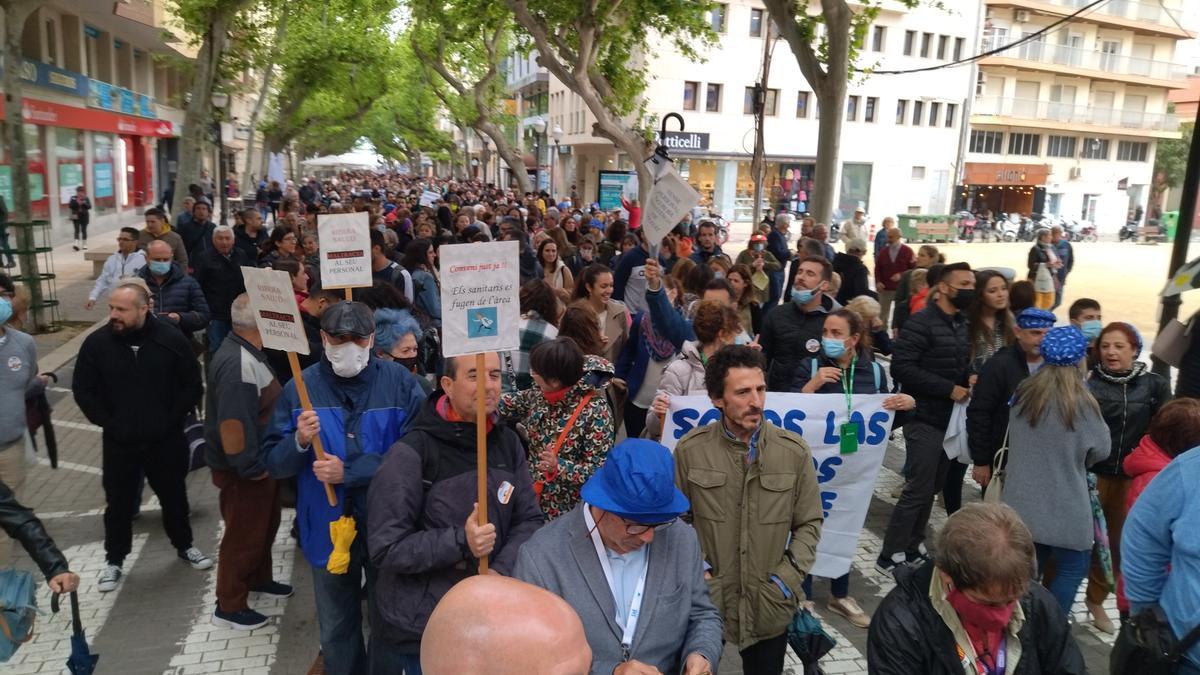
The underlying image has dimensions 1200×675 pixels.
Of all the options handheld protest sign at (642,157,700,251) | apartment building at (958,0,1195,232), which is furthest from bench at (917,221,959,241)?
handheld protest sign at (642,157,700,251)

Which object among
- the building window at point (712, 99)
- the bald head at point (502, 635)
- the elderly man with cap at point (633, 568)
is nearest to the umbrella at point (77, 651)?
the elderly man with cap at point (633, 568)

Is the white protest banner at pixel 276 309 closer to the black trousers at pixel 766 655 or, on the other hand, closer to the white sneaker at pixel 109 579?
the black trousers at pixel 766 655

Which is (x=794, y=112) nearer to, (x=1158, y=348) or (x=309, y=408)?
(x=1158, y=348)

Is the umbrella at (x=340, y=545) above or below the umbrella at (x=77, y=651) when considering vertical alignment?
above

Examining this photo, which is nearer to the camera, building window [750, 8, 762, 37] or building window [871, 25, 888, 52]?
building window [750, 8, 762, 37]

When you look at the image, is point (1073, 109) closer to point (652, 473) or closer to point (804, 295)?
point (804, 295)

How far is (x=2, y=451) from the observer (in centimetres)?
489

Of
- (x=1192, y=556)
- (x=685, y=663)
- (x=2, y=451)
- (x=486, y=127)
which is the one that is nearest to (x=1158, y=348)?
(x=1192, y=556)

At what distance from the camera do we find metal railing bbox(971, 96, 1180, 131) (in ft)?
166

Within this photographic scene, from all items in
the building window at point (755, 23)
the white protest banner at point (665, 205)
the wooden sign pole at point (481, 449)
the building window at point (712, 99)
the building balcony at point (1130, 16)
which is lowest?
the wooden sign pole at point (481, 449)

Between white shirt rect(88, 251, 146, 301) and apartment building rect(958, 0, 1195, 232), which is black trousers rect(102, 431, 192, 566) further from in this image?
apartment building rect(958, 0, 1195, 232)

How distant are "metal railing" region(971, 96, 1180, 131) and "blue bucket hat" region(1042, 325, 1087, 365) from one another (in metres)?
50.7

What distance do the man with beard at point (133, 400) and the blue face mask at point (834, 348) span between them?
3.86 m

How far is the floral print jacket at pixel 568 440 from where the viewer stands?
4074mm
